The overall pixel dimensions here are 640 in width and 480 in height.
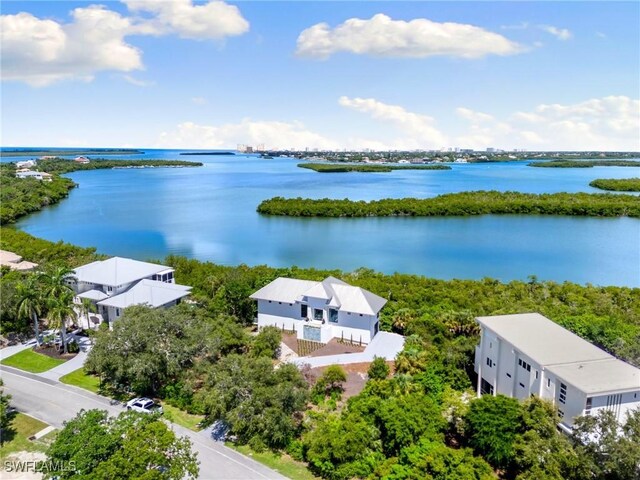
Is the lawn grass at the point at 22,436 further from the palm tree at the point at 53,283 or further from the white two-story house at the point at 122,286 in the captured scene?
the white two-story house at the point at 122,286

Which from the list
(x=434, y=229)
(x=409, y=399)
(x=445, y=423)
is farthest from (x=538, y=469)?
(x=434, y=229)

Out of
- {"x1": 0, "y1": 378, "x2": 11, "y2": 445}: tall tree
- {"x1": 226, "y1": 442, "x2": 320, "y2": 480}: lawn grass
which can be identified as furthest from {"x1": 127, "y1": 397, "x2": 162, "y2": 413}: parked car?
{"x1": 0, "y1": 378, "x2": 11, "y2": 445}: tall tree

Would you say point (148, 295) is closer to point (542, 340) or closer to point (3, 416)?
point (3, 416)

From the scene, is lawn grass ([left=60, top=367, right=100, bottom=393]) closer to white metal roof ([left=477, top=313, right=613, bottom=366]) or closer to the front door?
the front door

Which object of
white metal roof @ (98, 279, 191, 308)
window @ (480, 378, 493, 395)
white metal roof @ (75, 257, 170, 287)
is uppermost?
white metal roof @ (75, 257, 170, 287)

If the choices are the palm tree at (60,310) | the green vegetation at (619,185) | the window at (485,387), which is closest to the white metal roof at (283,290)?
the palm tree at (60,310)

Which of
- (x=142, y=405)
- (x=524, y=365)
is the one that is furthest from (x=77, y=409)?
(x=524, y=365)

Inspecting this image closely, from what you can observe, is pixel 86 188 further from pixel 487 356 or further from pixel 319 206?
pixel 487 356
